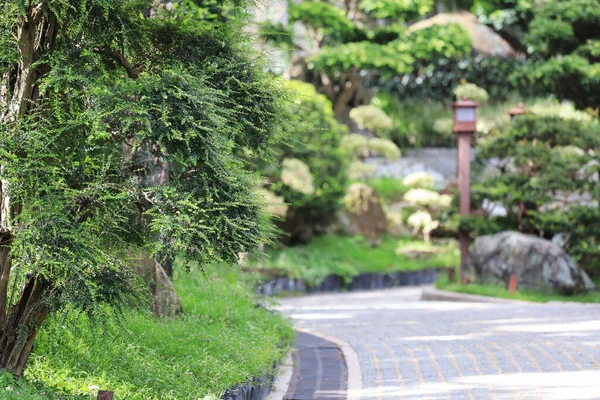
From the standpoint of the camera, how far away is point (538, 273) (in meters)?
17.4

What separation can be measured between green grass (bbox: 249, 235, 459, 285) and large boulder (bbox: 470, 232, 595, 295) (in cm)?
578

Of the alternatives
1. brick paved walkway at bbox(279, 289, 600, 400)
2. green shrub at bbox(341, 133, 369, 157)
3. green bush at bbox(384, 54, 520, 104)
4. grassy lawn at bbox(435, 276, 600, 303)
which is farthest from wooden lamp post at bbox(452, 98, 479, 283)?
green bush at bbox(384, 54, 520, 104)

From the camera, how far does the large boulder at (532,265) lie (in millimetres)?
17266

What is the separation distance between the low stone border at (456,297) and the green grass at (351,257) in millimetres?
4126

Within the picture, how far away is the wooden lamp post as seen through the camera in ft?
63.9

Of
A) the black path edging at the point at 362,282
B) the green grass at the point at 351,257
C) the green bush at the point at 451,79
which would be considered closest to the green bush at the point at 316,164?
the green grass at the point at 351,257

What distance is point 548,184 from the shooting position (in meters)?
18.2

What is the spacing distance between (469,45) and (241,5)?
24751 millimetres

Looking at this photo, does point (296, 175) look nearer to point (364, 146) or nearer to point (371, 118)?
point (364, 146)

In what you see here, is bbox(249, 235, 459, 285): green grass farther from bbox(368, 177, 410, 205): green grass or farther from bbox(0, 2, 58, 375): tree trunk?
bbox(0, 2, 58, 375): tree trunk

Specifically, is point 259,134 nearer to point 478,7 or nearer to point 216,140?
point 216,140

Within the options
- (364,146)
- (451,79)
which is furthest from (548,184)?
(451,79)

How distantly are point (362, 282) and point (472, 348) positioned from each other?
14.0 metres

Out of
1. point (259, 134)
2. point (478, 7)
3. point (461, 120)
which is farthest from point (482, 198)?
point (478, 7)
